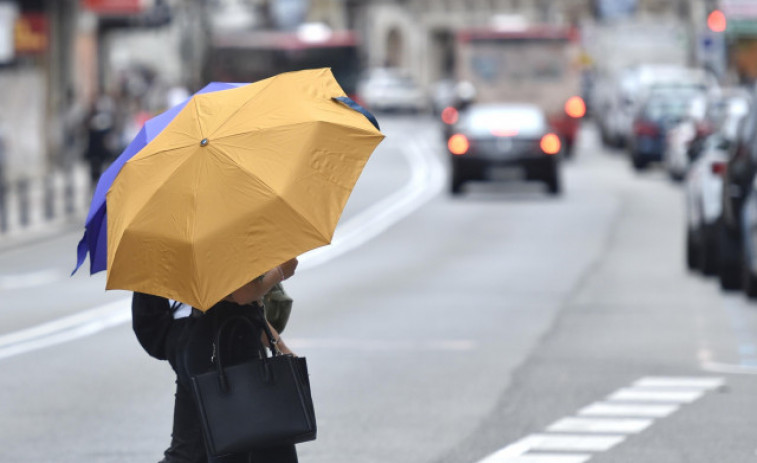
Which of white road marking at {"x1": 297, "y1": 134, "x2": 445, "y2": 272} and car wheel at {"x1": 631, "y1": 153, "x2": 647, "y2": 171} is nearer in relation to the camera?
white road marking at {"x1": 297, "y1": 134, "x2": 445, "y2": 272}

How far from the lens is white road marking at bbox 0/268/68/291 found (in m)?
19.5

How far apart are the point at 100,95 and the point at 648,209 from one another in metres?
13.1

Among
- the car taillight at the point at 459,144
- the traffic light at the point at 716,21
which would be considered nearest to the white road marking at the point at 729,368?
the car taillight at the point at 459,144

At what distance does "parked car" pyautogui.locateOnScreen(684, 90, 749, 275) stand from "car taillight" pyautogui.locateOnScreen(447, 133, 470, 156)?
38.7 feet

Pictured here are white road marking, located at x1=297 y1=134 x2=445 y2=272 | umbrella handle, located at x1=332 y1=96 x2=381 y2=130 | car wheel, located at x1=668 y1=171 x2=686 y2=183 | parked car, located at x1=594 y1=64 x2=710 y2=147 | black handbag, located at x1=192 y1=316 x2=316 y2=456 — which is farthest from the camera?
parked car, located at x1=594 y1=64 x2=710 y2=147

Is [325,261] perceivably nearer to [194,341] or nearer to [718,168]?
[718,168]

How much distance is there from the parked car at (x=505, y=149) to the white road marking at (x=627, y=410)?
68.7ft

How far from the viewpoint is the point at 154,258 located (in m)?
5.76

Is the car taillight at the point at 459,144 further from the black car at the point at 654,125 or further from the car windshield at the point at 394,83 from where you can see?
the car windshield at the point at 394,83

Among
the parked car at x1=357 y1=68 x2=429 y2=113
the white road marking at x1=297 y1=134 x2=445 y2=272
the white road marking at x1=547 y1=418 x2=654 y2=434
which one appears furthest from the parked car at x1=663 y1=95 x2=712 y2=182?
the parked car at x1=357 y1=68 x2=429 y2=113

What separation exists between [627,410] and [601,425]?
21.7 inches

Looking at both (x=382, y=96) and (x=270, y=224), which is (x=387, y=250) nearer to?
(x=270, y=224)

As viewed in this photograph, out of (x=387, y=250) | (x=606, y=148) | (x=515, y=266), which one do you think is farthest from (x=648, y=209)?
(x=606, y=148)

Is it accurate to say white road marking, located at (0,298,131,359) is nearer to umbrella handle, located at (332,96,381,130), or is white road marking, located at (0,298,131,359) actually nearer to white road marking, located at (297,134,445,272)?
white road marking, located at (297,134,445,272)
